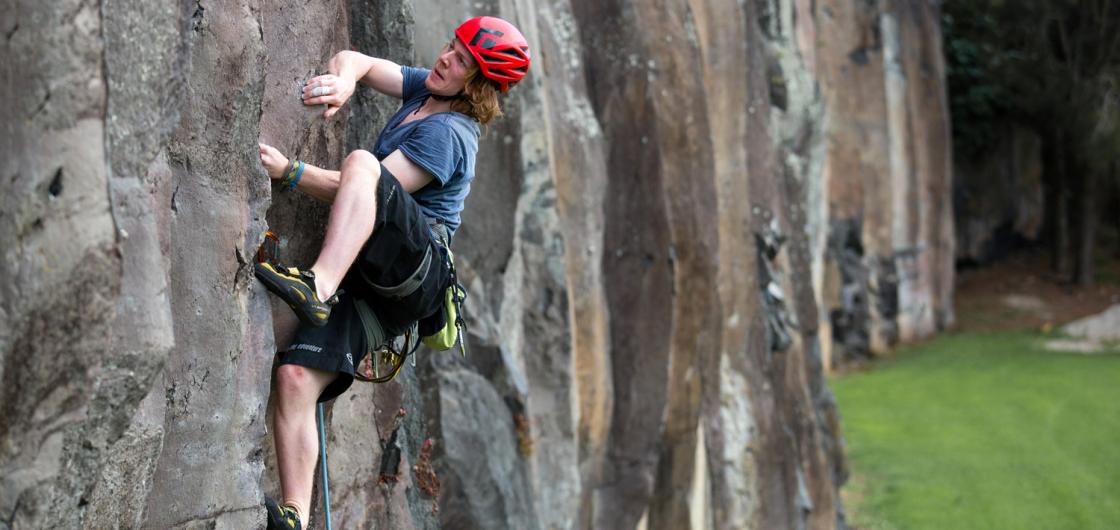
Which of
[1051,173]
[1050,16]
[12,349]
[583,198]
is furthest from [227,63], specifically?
[1051,173]

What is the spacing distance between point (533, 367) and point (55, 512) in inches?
200

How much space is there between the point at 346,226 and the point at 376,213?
13cm

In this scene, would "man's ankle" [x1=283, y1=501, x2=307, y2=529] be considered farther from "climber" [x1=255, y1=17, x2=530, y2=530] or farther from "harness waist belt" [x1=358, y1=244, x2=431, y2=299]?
"harness waist belt" [x1=358, y1=244, x2=431, y2=299]

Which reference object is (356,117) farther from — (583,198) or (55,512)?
(583,198)

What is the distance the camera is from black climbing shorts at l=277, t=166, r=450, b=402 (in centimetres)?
420

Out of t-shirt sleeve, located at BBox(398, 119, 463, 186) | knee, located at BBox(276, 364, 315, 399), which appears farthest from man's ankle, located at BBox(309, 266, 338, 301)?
t-shirt sleeve, located at BBox(398, 119, 463, 186)

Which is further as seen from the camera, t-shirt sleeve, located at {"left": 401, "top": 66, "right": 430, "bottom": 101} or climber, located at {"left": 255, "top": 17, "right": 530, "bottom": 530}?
t-shirt sleeve, located at {"left": 401, "top": 66, "right": 430, "bottom": 101}

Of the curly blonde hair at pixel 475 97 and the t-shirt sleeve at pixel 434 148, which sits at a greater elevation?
the curly blonde hair at pixel 475 97

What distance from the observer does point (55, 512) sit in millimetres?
2885

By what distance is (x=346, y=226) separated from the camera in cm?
408

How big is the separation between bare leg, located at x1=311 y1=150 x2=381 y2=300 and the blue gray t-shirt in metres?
0.34

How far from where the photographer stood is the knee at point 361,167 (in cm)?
410

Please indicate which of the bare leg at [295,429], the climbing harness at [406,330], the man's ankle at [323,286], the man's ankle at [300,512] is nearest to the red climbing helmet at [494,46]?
the climbing harness at [406,330]

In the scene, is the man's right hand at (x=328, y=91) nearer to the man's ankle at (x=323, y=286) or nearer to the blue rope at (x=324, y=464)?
the man's ankle at (x=323, y=286)
